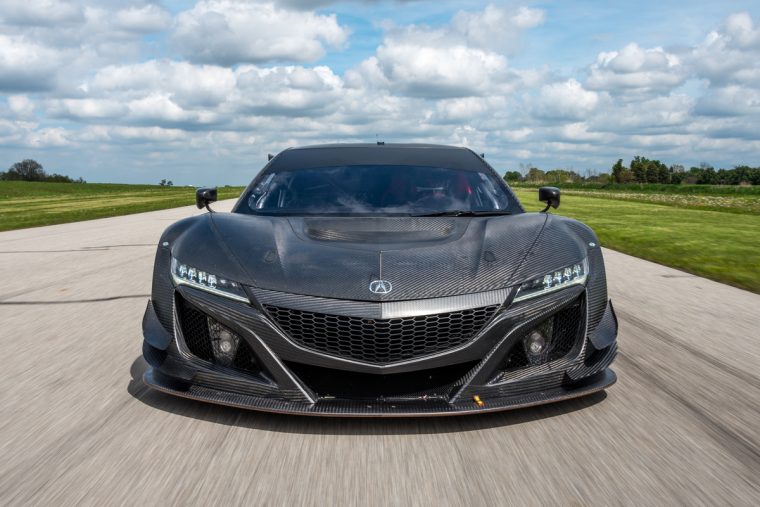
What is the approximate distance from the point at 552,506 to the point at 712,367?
245cm

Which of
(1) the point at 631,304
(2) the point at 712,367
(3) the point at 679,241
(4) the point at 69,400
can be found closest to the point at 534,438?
(2) the point at 712,367

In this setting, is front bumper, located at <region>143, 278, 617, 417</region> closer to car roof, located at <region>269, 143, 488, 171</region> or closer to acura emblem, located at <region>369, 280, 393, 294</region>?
acura emblem, located at <region>369, 280, 393, 294</region>

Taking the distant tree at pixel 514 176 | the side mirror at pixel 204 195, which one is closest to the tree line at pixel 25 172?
the distant tree at pixel 514 176

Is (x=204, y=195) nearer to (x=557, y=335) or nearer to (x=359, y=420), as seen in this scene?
(x=359, y=420)

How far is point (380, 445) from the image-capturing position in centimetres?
309

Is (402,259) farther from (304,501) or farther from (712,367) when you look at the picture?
(712,367)

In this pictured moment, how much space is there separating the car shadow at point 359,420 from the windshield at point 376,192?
1.42 meters

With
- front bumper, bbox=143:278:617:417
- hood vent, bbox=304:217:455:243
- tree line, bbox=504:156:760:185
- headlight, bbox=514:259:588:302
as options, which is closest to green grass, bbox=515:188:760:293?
headlight, bbox=514:259:588:302

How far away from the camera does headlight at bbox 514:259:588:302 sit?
3.47 m

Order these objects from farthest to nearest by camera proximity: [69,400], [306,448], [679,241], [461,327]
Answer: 1. [679,241]
2. [69,400]
3. [461,327]
4. [306,448]

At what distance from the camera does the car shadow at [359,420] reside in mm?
3283

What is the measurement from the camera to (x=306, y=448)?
3.06 m

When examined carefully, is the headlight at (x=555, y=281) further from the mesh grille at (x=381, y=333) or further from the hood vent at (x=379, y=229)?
the hood vent at (x=379, y=229)

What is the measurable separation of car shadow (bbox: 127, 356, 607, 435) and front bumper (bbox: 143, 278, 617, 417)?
14cm
